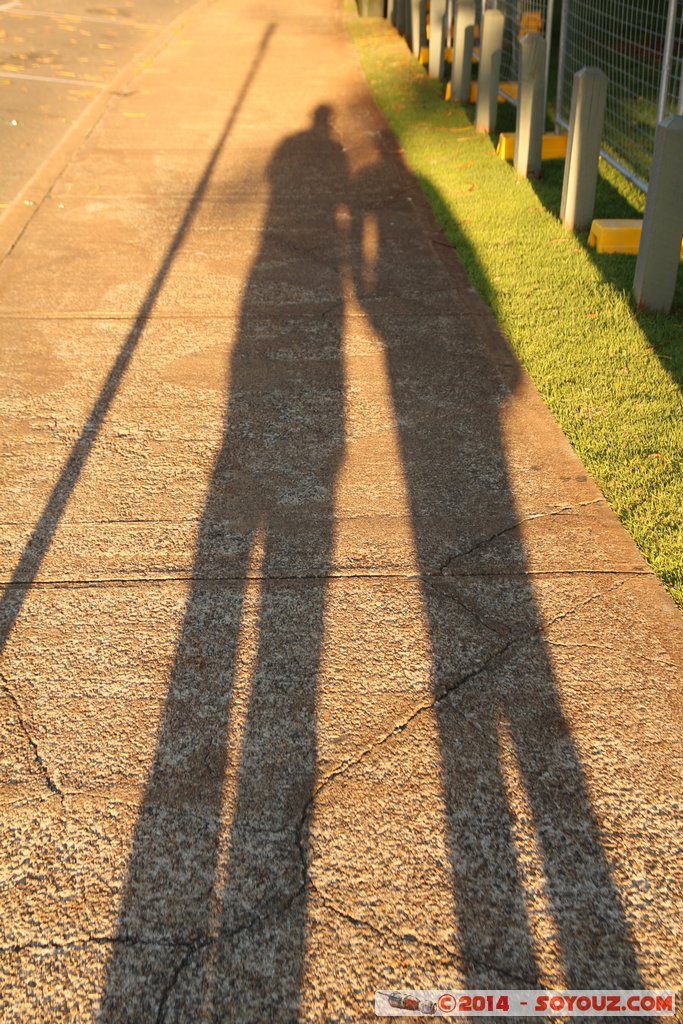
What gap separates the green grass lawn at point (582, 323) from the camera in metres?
4.09

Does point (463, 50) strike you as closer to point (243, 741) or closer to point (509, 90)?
point (509, 90)

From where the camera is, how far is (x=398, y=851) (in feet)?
8.21

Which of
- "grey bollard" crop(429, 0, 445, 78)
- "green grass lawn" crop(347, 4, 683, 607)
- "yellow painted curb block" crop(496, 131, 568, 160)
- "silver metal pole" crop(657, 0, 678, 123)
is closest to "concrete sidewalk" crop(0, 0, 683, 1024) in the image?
"green grass lawn" crop(347, 4, 683, 607)

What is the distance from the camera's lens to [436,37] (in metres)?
13.1

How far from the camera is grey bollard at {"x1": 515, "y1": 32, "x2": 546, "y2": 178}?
8.27 m

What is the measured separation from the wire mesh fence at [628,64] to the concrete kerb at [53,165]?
15.8ft

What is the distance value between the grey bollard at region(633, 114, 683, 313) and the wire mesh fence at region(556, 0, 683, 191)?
2.31 meters

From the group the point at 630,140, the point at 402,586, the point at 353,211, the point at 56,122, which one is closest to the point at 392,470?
the point at 402,586

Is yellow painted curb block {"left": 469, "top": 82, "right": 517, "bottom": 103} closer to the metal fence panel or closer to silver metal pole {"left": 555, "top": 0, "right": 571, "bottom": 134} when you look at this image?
the metal fence panel

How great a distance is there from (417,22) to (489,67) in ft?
18.8

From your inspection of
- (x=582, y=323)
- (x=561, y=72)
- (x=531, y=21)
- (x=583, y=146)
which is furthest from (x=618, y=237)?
(x=531, y=21)

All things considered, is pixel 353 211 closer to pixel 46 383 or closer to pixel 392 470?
pixel 46 383

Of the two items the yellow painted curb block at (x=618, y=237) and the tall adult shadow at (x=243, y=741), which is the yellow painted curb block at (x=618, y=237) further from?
the tall adult shadow at (x=243, y=741)

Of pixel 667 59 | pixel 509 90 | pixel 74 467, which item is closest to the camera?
pixel 74 467
